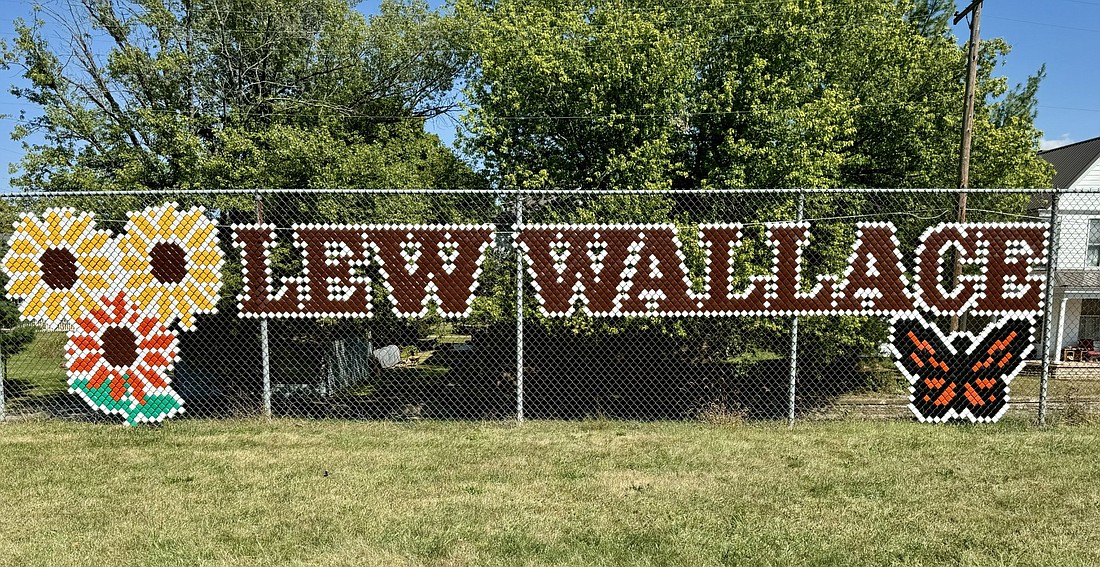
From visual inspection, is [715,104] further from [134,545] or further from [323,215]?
[134,545]

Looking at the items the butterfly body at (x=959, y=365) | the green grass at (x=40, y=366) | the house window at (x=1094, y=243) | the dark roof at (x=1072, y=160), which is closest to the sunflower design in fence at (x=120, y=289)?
the green grass at (x=40, y=366)

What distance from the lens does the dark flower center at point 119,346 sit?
613cm

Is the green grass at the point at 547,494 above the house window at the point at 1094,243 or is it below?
below

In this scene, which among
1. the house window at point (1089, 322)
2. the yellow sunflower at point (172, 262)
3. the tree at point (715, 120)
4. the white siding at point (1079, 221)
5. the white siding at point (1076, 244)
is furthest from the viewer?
the house window at point (1089, 322)

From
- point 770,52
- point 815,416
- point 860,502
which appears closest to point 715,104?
point 770,52

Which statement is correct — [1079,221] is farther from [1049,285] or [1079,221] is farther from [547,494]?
[547,494]

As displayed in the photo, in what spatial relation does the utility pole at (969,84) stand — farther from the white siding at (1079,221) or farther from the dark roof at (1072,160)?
the dark roof at (1072,160)

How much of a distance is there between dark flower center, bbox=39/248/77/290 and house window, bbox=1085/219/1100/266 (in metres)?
18.6

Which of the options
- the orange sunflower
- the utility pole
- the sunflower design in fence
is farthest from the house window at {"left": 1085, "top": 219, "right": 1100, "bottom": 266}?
the orange sunflower

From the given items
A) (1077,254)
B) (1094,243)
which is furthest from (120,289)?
(1077,254)

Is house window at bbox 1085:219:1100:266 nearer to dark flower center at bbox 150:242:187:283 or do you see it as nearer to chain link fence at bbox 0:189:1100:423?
chain link fence at bbox 0:189:1100:423

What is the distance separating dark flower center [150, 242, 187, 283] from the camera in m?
6.13

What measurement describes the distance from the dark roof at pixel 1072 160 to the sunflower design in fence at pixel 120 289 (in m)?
18.7

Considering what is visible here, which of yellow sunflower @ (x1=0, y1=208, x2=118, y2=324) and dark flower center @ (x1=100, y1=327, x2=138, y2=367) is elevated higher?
yellow sunflower @ (x1=0, y1=208, x2=118, y2=324)
